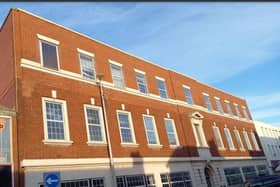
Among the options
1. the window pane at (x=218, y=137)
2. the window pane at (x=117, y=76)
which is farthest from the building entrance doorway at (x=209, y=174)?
the window pane at (x=117, y=76)

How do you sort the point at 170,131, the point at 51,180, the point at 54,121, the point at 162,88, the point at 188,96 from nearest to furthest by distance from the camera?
the point at 51,180
the point at 54,121
the point at 170,131
the point at 162,88
the point at 188,96

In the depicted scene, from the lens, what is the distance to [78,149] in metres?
15.9

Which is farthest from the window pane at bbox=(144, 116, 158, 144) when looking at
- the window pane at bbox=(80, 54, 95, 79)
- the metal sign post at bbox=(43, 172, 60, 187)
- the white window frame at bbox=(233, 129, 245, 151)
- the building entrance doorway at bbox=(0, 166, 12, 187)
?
the white window frame at bbox=(233, 129, 245, 151)

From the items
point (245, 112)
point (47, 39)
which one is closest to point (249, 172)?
point (245, 112)

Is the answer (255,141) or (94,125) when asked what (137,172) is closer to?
(94,125)

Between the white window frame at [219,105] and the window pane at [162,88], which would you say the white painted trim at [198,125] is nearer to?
the window pane at [162,88]

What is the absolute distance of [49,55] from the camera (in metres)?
17.5

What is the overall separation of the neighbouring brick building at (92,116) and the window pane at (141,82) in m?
0.10

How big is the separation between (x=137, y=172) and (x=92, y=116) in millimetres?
4935

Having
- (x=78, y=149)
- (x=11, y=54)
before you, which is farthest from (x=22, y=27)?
(x=78, y=149)

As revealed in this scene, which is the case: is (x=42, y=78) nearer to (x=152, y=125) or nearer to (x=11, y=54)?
(x=11, y=54)

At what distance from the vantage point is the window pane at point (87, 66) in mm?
19297

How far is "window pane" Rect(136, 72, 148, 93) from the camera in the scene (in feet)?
77.5

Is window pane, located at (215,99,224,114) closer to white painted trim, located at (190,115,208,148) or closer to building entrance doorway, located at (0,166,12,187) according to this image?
white painted trim, located at (190,115,208,148)
